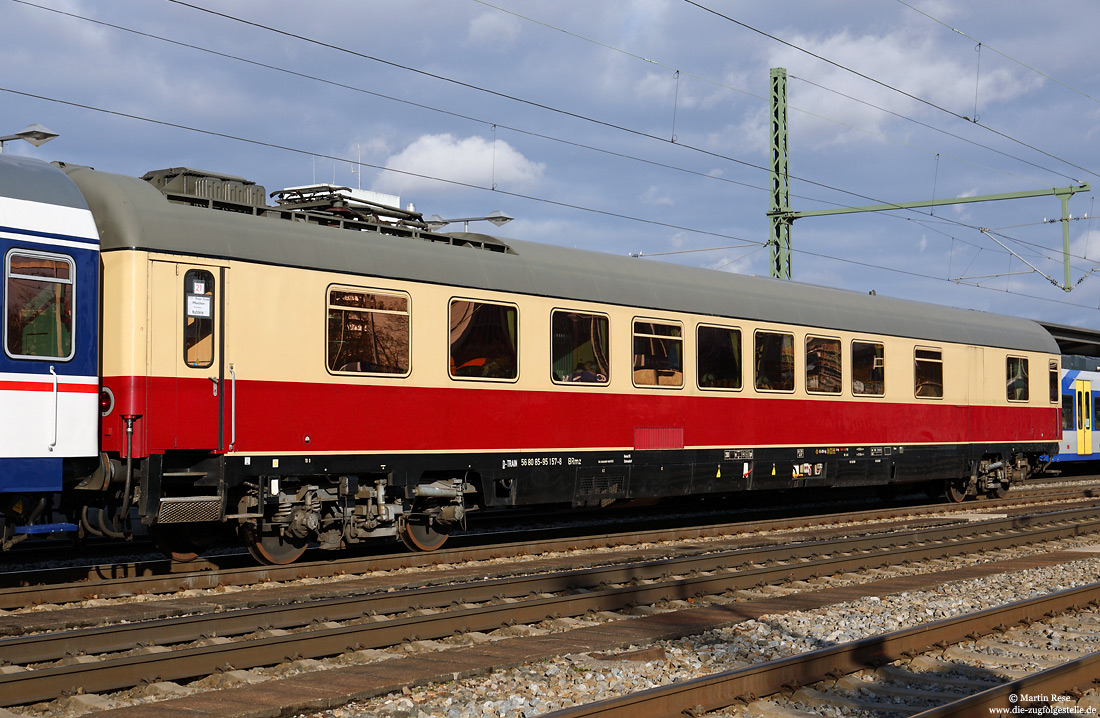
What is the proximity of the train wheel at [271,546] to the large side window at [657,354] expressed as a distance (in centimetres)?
517

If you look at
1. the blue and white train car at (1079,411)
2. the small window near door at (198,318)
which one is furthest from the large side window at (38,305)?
the blue and white train car at (1079,411)

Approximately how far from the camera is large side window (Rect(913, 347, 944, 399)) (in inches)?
757

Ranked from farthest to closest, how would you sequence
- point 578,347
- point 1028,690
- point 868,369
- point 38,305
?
point 868,369, point 578,347, point 38,305, point 1028,690

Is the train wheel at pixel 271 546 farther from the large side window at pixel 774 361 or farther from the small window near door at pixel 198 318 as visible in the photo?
the large side window at pixel 774 361

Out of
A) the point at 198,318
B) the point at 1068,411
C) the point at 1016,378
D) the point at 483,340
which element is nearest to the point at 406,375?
the point at 483,340

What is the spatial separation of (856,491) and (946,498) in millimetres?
1914

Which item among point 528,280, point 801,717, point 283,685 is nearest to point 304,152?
point 528,280

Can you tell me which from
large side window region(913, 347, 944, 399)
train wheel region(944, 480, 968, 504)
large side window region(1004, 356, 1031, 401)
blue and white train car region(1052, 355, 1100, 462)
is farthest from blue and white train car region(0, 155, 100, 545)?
blue and white train car region(1052, 355, 1100, 462)

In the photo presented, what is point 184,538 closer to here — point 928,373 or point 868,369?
point 868,369

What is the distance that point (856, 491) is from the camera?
23391mm

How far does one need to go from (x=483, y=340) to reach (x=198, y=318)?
3.54 m

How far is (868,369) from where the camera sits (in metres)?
18.2

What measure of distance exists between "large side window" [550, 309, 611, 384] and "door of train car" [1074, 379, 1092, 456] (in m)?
22.7

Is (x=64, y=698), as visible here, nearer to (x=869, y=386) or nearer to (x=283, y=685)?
(x=283, y=685)
